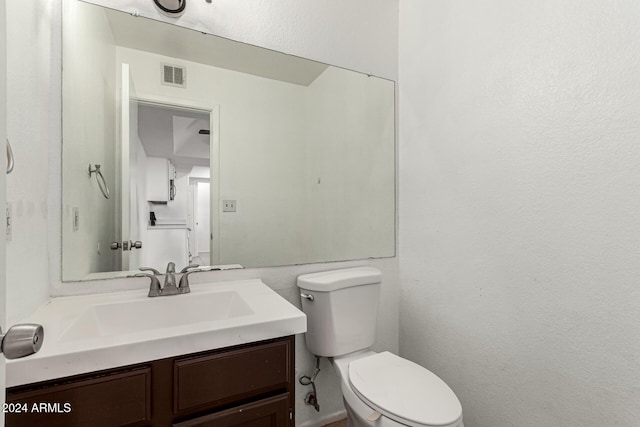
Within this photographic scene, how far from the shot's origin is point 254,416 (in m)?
0.86

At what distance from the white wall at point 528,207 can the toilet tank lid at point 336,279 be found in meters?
0.35

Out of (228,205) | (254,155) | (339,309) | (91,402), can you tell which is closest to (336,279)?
(339,309)

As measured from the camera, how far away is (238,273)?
1396 mm

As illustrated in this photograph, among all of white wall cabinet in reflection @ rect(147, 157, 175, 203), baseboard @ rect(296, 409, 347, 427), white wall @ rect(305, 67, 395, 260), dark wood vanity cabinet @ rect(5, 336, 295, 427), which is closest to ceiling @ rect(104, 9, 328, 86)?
white wall @ rect(305, 67, 395, 260)

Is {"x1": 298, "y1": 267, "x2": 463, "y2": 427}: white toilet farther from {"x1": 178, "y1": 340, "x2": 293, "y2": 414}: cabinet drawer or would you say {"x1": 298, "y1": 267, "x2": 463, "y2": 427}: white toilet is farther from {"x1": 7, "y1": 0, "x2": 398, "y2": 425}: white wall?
{"x1": 178, "y1": 340, "x2": 293, "y2": 414}: cabinet drawer

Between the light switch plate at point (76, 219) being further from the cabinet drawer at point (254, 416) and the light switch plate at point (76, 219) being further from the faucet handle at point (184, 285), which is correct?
the cabinet drawer at point (254, 416)

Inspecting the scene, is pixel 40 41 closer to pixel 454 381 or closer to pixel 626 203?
pixel 626 203

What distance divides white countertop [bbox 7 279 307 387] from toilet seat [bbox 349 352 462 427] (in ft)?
1.44

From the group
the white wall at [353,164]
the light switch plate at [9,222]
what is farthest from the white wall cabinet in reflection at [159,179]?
the white wall at [353,164]

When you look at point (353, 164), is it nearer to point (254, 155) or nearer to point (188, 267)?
point (254, 155)

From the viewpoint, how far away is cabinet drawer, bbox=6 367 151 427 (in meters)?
0.65

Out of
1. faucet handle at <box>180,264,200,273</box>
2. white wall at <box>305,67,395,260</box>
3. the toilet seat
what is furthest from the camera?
white wall at <box>305,67,395,260</box>

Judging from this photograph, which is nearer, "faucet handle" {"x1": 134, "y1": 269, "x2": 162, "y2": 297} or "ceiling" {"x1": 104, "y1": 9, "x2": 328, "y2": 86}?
"faucet handle" {"x1": 134, "y1": 269, "x2": 162, "y2": 297}

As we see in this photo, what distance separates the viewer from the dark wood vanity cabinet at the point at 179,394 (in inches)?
26.2
